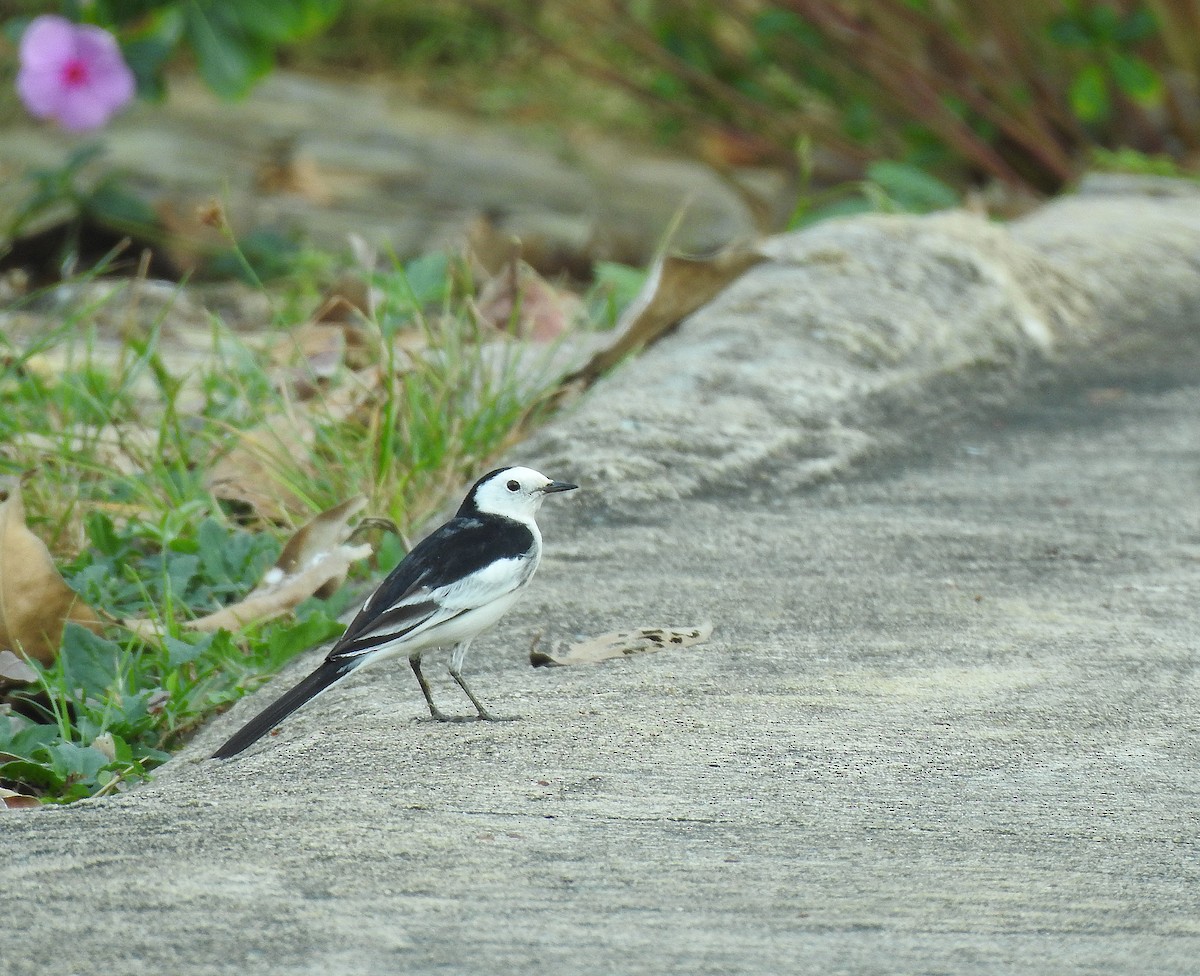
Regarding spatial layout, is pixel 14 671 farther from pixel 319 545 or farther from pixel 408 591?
pixel 408 591

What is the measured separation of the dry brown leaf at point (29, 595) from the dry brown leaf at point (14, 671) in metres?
0.02

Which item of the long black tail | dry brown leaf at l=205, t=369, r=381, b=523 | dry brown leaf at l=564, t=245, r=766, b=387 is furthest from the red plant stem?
the long black tail

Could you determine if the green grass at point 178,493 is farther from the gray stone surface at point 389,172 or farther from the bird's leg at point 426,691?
the gray stone surface at point 389,172

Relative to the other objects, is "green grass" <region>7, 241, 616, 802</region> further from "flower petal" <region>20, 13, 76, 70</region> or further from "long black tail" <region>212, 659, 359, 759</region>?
"flower petal" <region>20, 13, 76, 70</region>

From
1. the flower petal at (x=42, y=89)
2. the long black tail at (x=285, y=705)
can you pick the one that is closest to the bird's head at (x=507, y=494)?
the long black tail at (x=285, y=705)

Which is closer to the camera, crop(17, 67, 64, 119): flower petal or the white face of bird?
the white face of bird

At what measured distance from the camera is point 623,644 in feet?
8.48

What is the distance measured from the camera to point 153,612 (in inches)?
114

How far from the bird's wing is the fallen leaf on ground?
19.4 inches

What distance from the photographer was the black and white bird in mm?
2271

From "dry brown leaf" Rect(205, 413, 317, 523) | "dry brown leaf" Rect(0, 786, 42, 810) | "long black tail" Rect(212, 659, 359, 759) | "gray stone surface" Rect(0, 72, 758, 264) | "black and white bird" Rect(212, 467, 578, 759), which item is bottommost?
"gray stone surface" Rect(0, 72, 758, 264)

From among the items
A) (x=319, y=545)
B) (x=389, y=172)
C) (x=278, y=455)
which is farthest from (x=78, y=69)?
(x=389, y=172)

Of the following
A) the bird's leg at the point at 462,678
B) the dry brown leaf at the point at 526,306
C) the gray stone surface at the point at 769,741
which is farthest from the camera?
the dry brown leaf at the point at 526,306

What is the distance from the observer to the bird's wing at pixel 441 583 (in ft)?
7.63
